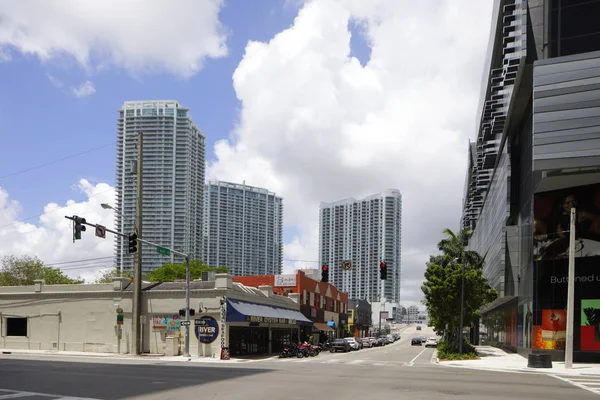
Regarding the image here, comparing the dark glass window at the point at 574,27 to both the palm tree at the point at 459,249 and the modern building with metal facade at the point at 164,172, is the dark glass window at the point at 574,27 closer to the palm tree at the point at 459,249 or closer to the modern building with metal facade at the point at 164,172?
the palm tree at the point at 459,249

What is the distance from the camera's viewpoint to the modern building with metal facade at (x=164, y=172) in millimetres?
65638

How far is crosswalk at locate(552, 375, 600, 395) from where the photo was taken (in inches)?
910

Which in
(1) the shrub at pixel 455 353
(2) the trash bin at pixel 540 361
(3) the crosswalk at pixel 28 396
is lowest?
(1) the shrub at pixel 455 353

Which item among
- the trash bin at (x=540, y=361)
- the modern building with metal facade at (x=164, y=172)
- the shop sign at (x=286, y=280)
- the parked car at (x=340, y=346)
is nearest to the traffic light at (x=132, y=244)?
the trash bin at (x=540, y=361)

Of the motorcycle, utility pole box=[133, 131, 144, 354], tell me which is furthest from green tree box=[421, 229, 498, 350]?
utility pole box=[133, 131, 144, 354]

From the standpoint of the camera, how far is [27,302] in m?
49.8

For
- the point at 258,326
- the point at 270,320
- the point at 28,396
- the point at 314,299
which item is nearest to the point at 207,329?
the point at 258,326

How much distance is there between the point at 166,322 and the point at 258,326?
27.8ft

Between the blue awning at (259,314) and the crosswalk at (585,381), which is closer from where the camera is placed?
the crosswalk at (585,381)

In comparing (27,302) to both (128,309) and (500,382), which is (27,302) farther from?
(500,382)

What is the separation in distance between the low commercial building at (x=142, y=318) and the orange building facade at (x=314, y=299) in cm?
1355

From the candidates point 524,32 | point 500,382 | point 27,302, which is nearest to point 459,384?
point 500,382

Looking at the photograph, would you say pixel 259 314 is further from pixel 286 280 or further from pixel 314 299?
pixel 314 299

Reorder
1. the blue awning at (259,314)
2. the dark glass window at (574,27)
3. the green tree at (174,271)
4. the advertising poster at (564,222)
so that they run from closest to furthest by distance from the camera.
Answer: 1. the advertising poster at (564,222)
2. the dark glass window at (574,27)
3. the blue awning at (259,314)
4. the green tree at (174,271)
